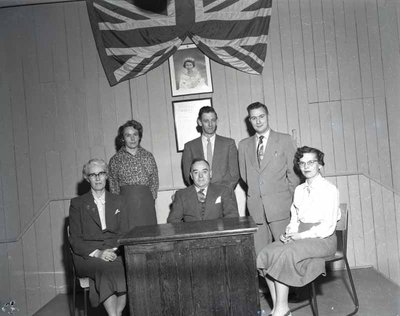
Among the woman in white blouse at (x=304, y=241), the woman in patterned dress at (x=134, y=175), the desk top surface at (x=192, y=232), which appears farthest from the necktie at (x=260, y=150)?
the woman in patterned dress at (x=134, y=175)

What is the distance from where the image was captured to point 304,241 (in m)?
3.04

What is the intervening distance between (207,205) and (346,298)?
4.96 feet

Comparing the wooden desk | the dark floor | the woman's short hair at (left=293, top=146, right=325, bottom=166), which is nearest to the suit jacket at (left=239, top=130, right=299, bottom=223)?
the woman's short hair at (left=293, top=146, right=325, bottom=166)

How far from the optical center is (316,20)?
4621 millimetres

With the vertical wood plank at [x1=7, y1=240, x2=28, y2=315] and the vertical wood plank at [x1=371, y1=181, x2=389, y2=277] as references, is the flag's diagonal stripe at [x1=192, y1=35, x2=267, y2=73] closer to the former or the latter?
the vertical wood plank at [x1=371, y1=181, x2=389, y2=277]

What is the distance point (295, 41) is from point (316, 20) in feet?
1.03

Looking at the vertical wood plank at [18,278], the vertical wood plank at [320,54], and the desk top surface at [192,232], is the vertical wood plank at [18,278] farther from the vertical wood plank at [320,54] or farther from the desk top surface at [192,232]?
the vertical wood plank at [320,54]

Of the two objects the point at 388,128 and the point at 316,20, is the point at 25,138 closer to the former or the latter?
the point at 316,20

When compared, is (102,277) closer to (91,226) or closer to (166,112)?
(91,226)

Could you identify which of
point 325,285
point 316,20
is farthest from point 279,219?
point 316,20

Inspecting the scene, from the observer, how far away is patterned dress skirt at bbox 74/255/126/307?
3035mm

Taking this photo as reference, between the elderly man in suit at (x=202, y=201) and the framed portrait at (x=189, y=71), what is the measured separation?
1.51m

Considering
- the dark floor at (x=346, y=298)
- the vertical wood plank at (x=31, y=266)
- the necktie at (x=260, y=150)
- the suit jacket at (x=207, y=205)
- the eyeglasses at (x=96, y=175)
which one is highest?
the necktie at (x=260, y=150)

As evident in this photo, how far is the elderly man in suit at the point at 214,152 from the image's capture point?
391 cm
